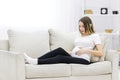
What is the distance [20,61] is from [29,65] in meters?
0.17

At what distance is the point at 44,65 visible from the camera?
4301 millimetres

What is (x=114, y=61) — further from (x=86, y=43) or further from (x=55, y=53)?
(x=55, y=53)

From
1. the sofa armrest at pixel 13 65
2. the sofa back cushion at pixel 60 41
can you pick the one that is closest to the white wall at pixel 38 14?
the sofa back cushion at pixel 60 41

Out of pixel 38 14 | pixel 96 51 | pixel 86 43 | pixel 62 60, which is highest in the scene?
pixel 38 14

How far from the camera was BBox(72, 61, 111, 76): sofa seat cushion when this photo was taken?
4.36 m

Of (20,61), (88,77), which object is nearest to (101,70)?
(88,77)

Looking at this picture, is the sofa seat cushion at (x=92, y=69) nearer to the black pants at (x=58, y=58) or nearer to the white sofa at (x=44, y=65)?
the white sofa at (x=44, y=65)

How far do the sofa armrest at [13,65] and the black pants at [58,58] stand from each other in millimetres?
339

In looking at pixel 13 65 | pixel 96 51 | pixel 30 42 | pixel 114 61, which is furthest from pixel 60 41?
pixel 13 65

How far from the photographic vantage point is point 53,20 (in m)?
6.46

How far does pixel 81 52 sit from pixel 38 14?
6.43 feet

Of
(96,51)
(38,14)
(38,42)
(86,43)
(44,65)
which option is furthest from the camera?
(38,14)

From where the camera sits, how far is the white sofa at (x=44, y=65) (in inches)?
164

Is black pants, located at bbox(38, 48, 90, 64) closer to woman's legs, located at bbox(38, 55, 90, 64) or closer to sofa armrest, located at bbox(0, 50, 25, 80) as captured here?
woman's legs, located at bbox(38, 55, 90, 64)
